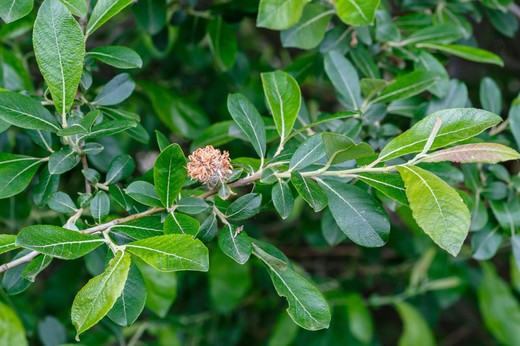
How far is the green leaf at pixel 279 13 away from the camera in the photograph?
83 centimetres

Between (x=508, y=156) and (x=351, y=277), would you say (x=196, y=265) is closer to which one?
(x=508, y=156)

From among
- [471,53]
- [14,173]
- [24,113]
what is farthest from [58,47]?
[471,53]

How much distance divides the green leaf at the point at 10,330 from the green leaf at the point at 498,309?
1095mm

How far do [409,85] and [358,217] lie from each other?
244 millimetres

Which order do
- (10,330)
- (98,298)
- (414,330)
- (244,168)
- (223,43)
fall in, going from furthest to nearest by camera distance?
(414,330) < (223,43) < (10,330) < (244,168) < (98,298)

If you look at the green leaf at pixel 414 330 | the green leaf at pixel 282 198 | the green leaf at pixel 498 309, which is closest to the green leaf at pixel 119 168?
the green leaf at pixel 282 198

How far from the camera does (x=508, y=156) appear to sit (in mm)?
610

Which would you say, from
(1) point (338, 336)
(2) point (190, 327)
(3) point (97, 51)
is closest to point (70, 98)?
(3) point (97, 51)

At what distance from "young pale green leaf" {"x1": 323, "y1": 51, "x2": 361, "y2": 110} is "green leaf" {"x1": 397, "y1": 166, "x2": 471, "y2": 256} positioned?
11.8 inches

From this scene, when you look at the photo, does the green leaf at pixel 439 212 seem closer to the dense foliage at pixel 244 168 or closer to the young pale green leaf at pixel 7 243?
the dense foliage at pixel 244 168

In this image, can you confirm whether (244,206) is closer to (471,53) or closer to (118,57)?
(118,57)

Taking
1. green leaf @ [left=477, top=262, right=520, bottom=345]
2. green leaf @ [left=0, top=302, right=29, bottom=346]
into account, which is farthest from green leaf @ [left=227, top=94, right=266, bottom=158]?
green leaf @ [left=477, top=262, right=520, bottom=345]

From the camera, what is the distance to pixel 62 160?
707 millimetres

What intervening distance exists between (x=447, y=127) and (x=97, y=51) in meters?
0.43
